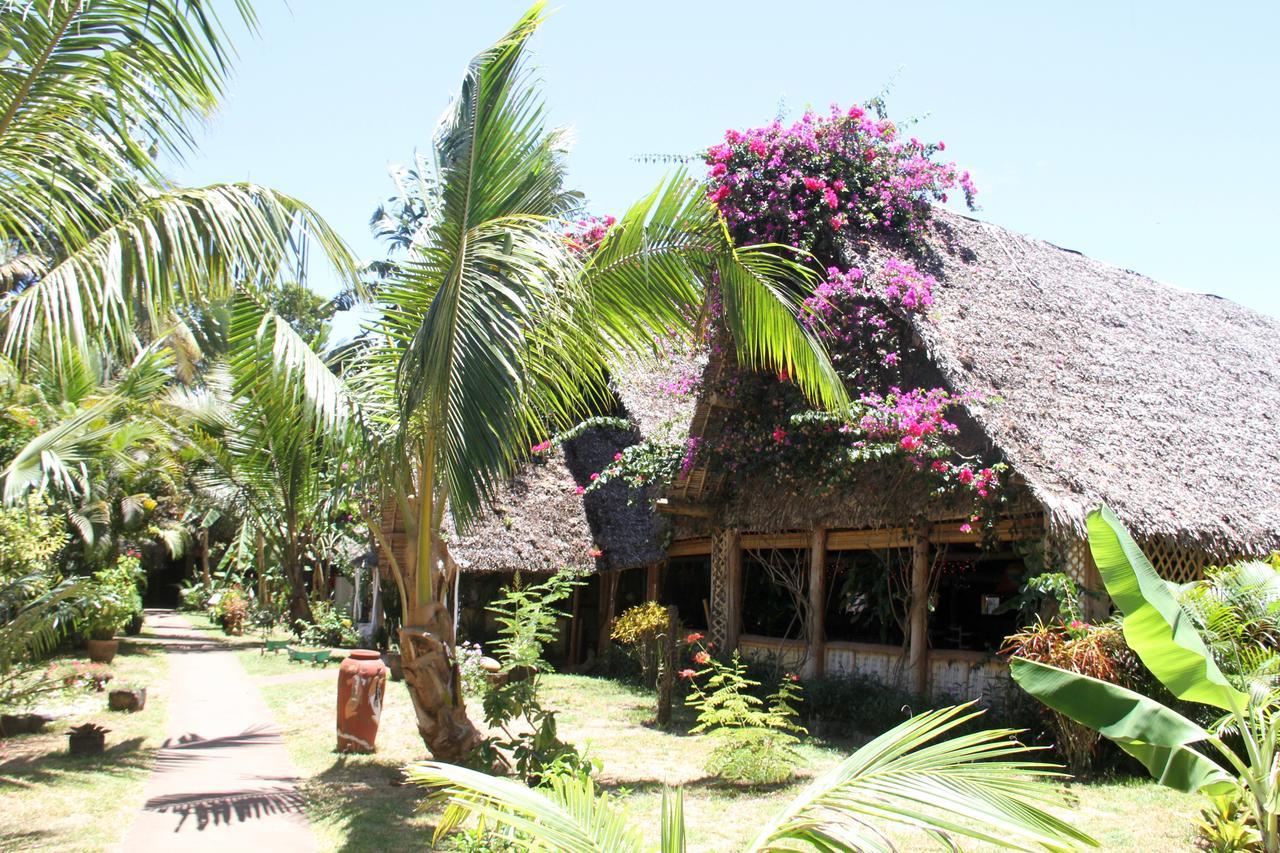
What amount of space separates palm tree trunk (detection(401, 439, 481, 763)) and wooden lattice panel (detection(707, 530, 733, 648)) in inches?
263

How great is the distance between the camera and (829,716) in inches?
429

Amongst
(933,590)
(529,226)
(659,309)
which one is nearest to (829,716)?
(933,590)

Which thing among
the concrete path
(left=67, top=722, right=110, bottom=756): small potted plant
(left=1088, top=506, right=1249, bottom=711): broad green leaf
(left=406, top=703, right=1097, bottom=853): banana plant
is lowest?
the concrete path

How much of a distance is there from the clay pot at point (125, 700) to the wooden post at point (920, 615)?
8.15 metres

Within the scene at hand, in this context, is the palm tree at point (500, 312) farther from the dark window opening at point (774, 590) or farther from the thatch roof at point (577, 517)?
the thatch roof at point (577, 517)

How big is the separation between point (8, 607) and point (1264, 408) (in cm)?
1316

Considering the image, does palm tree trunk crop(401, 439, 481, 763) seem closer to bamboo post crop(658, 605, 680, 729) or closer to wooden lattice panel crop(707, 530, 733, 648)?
bamboo post crop(658, 605, 680, 729)

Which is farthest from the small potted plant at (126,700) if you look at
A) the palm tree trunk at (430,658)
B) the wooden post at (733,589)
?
the wooden post at (733,589)

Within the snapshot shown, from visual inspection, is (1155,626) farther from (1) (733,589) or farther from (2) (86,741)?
(1) (733,589)

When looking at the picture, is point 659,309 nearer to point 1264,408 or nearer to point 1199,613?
point 1199,613

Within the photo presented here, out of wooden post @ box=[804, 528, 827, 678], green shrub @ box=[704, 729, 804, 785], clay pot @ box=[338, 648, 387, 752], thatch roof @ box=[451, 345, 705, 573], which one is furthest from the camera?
thatch roof @ box=[451, 345, 705, 573]

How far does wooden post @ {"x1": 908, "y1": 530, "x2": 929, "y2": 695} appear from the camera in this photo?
10.5 meters

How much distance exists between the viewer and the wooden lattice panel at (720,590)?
13422 mm

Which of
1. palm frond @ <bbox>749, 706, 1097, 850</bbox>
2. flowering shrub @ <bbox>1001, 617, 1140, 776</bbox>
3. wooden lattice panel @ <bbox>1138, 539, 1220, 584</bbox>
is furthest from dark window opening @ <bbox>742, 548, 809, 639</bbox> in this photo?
palm frond @ <bbox>749, 706, 1097, 850</bbox>
